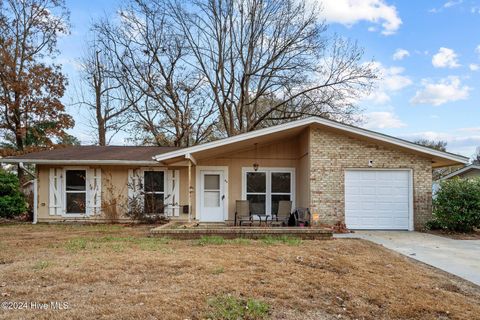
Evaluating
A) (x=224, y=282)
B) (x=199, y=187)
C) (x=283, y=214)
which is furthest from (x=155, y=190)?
(x=224, y=282)

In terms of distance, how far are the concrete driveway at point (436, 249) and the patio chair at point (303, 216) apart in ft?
4.16

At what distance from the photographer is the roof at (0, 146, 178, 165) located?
1284 cm

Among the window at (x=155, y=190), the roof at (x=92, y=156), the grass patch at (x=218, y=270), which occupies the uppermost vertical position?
the roof at (x=92, y=156)

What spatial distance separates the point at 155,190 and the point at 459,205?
31.7 feet

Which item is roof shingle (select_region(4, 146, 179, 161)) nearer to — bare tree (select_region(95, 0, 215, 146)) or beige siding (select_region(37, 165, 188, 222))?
A: beige siding (select_region(37, 165, 188, 222))

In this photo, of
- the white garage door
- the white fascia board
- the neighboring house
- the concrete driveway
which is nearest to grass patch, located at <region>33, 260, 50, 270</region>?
the concrete driveway

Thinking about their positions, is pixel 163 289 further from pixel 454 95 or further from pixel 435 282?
pixel 454 95

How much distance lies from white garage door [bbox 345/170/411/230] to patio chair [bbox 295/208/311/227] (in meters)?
1.19

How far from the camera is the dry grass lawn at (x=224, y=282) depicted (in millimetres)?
3971

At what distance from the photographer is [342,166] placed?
446 inches

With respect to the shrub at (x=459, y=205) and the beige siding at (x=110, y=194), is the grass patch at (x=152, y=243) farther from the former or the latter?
the shrub at (x=459, y=205)

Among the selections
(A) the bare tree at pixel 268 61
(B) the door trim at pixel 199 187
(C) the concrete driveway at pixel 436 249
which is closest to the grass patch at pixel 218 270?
(C) the concrete driveway at pixel 436 249

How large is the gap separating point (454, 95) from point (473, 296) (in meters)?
17.9

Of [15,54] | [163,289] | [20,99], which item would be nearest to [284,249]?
[163,289]
